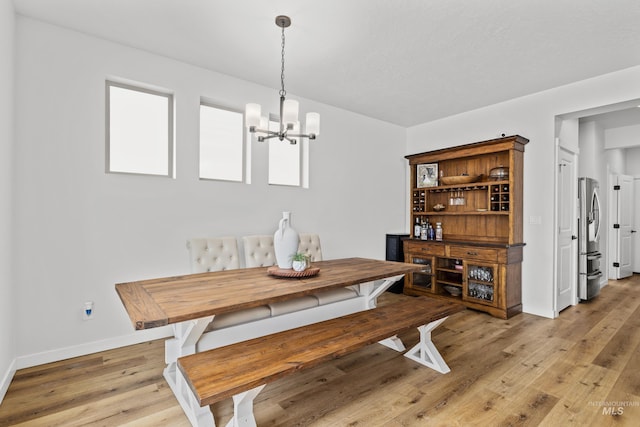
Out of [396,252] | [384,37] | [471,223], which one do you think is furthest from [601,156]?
[384,37]

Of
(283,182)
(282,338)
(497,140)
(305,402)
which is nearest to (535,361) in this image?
(305,402)

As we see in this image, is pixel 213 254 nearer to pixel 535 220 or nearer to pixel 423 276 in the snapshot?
pixel 423 276

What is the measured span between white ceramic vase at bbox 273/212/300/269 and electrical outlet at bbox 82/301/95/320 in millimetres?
1672

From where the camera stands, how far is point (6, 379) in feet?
7.21

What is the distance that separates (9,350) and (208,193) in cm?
190

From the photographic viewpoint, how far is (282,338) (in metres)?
1.98

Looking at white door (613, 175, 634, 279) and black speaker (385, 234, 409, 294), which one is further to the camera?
white door (613, 175, 634, 279)

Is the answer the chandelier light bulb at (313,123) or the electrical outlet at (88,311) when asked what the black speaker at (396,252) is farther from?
the electrical outlet at (88,311)

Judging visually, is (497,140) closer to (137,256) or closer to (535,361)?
(535,361)

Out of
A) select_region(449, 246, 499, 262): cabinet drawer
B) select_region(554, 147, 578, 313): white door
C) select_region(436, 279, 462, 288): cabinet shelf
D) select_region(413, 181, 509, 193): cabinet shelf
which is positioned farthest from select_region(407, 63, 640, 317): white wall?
select_region(436, 279, 462, 288): cabinet shelf

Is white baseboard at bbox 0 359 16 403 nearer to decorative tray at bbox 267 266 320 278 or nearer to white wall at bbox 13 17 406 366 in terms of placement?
white wall at bbox 13 17 406 366

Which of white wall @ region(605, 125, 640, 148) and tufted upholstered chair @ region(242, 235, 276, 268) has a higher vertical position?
white wall @ region(605, 125, 640, 148)

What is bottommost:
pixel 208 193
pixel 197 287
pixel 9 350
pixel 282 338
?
pixel 9 350

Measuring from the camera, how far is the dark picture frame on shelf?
15.8 ft
